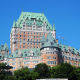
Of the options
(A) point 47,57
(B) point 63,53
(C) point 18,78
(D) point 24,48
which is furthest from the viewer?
(D) point 24,48

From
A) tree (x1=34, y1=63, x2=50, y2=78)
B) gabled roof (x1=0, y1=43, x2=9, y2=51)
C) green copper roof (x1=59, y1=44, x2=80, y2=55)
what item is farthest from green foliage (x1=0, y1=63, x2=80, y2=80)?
gabled roof (x1=0, y1=43, x2=9, y2=51)

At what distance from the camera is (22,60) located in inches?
6885

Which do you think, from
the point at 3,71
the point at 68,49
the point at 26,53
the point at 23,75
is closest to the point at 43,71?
the point at 23,75

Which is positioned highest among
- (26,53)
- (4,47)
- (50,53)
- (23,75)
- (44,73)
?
(4,47)

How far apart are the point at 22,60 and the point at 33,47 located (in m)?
23.5

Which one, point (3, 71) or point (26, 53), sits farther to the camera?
point (26, 53)

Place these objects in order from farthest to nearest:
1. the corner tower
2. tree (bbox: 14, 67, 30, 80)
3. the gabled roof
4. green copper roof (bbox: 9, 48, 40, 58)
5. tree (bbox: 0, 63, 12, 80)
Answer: the gabled roof → green copper roof (bbox: 9, 48, 40, 58) → the corner tower → tree (bbox: 0, 63, 12, 80) → tree (bbox: 14, 67, 30, 80)

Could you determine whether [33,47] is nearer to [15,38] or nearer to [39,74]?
[15,38]

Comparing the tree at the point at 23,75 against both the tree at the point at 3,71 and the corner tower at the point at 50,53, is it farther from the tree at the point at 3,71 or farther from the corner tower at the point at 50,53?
the corner tower at the point at 50,53

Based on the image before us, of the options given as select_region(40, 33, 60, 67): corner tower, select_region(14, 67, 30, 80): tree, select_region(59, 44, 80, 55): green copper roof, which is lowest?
select_region(14, 67, 30, 80): tree

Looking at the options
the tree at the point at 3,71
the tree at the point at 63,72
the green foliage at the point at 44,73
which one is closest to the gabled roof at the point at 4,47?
the tree at the point at 3,71

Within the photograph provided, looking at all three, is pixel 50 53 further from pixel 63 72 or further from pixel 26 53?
pixel 63 72

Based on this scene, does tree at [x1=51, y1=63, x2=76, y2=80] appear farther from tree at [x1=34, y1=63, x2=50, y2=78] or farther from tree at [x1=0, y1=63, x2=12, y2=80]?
tree at [x1=0, y1=63, x2=12, y2=80]

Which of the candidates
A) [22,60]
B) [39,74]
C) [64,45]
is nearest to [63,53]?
[64,45]
